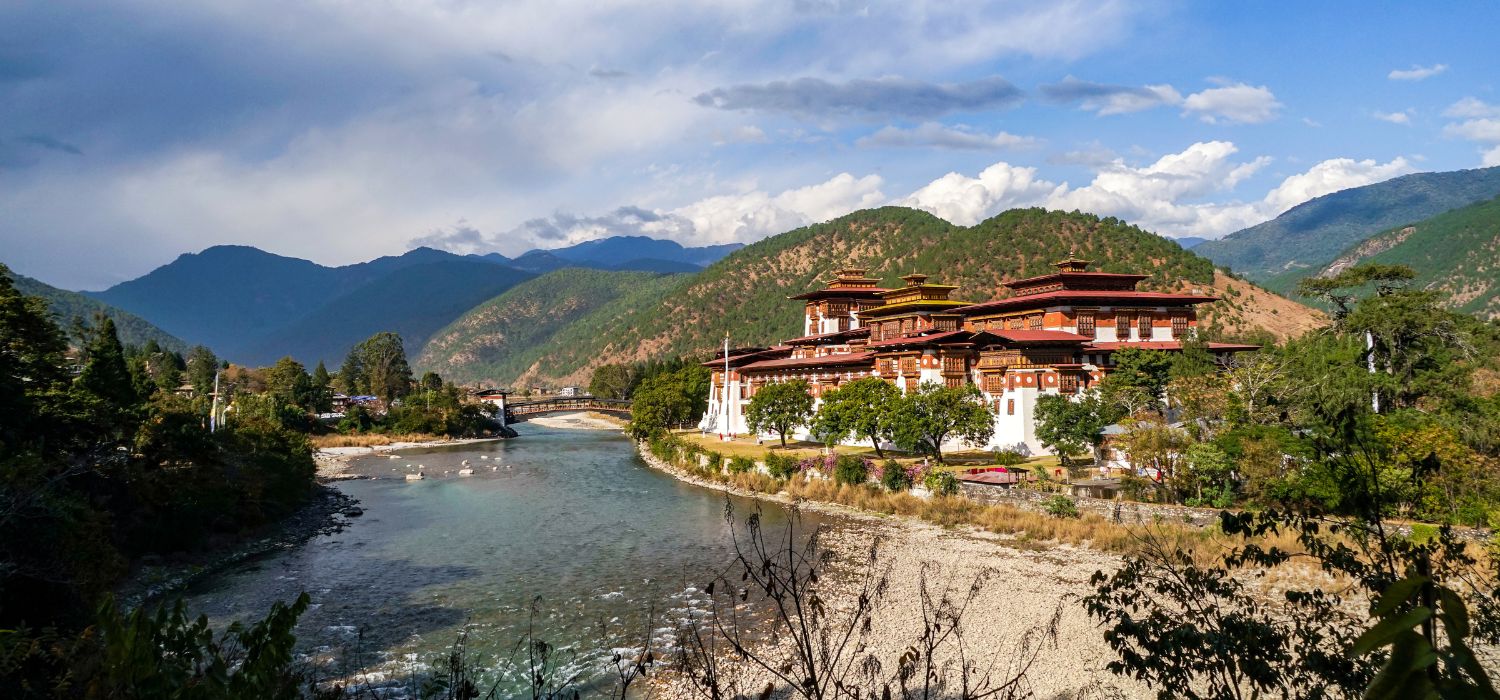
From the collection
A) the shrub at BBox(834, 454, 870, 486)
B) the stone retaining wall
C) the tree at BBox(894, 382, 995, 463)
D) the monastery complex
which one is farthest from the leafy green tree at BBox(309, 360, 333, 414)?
the stone retaining wall

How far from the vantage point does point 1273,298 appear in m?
93.1

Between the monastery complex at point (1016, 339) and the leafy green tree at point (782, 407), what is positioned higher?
the monastery complex at point (1016, 339)

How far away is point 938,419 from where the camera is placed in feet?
135

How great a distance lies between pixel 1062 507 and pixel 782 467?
647 inches

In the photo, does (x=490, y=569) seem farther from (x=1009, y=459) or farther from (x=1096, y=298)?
(x=1096, y=298)

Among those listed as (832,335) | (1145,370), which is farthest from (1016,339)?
(832,335)

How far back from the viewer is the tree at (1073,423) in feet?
128

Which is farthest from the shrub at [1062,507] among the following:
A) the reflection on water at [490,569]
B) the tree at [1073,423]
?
the reflection on water at [490,569]

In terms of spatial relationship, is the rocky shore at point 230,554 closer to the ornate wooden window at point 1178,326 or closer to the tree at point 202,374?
the ornate wooden window at point 1178,326

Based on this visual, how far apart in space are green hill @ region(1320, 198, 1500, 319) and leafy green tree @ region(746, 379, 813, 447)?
102m

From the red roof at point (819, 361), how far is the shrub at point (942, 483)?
16756 millimetres

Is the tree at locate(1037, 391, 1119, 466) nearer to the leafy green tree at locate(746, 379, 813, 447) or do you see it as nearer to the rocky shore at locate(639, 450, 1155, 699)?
the rocky shore at locate(639, 450, 1155, 699)

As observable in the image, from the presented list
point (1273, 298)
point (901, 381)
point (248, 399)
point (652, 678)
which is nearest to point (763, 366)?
point (901, 381)

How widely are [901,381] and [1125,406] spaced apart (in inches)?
471
